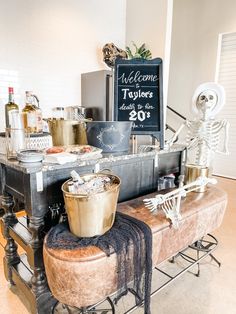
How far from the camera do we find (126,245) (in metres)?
1.15

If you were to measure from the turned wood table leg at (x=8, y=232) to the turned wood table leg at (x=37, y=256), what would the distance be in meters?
0.39

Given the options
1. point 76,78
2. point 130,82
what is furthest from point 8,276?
point 76,78

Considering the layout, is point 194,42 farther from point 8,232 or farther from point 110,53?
point 8,232

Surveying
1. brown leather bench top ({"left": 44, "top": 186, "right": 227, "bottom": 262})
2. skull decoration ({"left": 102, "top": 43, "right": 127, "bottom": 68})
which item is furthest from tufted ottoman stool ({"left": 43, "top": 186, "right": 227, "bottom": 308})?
skull decoration ({"left": 102, "top": 43, "right": 127, "bottom": 68})

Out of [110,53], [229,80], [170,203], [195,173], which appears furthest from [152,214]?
[229,80]

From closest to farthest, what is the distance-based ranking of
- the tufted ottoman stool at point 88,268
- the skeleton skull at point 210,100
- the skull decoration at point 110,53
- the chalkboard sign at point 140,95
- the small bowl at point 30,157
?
the tufted ottoman stool at point 88,268 < the small bowl at point 30,157 < the chalkboard sign at point 140,95 < the skeleton skull at point 210,100 < the skull decoration at point 110,53

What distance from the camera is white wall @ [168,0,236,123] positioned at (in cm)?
473

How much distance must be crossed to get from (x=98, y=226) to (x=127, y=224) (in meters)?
0.20

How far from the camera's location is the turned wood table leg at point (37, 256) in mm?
1288

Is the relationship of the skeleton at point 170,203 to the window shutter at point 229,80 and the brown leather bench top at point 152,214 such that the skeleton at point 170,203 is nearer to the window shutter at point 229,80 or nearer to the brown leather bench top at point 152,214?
the brown leather bench top at point 152,214

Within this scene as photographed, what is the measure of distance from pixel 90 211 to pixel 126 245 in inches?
9.6

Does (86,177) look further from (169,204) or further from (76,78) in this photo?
(76,78)

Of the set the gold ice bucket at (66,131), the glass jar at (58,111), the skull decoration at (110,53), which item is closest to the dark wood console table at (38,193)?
the gold ice bucket at (66,131)

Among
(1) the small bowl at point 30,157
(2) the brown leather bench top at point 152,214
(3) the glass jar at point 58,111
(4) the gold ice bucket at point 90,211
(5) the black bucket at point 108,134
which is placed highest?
(3) the glass jar at point 58,111
